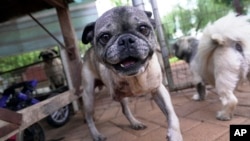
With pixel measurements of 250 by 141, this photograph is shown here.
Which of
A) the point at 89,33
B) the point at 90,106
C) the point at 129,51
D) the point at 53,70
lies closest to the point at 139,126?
the point at 90,106

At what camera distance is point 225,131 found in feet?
8.34

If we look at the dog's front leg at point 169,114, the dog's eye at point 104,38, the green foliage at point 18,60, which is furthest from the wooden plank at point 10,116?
the green foliage at point 18,60

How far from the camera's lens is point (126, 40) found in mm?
1679

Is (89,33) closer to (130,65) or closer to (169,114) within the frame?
(130,65)

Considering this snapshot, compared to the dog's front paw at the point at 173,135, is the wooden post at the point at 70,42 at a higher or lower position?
higher

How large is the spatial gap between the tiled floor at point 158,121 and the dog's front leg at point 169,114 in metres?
0.45

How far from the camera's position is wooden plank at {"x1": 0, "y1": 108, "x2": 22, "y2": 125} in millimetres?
2298

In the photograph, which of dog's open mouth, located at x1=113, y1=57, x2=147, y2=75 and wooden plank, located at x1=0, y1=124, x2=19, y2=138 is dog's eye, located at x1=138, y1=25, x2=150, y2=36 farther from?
wooden plank, located at x1=0, y1=124, x2=19, y2=138

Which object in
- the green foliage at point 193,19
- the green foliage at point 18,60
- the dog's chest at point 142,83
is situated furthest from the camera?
the green foliage at point 18,60

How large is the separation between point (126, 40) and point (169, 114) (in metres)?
0.89

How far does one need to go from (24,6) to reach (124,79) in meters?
2.68

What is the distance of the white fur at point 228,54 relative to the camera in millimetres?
2678

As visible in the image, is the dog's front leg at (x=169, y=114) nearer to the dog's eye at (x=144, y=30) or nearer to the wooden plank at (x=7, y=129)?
the dog's eye at (x=144, y=30)

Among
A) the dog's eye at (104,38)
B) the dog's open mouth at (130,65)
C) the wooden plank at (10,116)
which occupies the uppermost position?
the dog's eye at (104,38)
